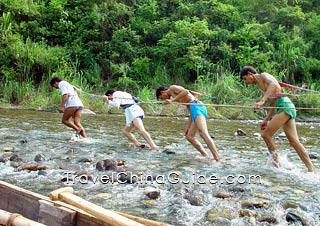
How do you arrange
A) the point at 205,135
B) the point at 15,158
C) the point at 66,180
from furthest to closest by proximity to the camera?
the point at 205,135
the point at 15,158
the point at 66,180

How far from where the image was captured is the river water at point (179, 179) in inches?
173

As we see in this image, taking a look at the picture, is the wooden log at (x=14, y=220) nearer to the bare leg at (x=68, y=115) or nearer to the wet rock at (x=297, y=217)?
the wet rock at (x=297, y=217)

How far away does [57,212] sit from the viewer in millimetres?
3139

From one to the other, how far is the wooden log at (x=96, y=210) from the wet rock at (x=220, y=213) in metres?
1.54

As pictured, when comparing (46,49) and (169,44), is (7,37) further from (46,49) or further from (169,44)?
(169,44)

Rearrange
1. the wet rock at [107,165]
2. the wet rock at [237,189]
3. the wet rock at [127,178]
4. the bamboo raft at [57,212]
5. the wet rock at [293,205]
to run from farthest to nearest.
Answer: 1. the wet rock at [107,165]
2. the wet rock at [127,178]
3. the wet rock at [237,189]
4. the wet rock at [293,205]
5. the bamboo raft at [57,212]

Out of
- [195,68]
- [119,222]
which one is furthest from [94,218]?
[195,68]

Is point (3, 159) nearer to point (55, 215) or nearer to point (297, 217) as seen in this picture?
point (55, 215)

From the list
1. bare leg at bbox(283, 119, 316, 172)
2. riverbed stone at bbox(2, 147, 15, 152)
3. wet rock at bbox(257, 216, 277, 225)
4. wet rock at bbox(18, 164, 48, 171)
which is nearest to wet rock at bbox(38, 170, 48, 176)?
wet rock at bbox(18, 164, 48, 171)

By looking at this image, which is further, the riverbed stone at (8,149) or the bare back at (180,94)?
the riverbed stone at (8,149)

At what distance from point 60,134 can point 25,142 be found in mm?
1736

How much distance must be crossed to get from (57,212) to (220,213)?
1.89 m

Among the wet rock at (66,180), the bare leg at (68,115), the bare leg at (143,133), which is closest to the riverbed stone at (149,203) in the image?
A: the wet rock at (66,180)

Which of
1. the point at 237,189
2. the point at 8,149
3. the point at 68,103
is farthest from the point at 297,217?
the point at 68,103
